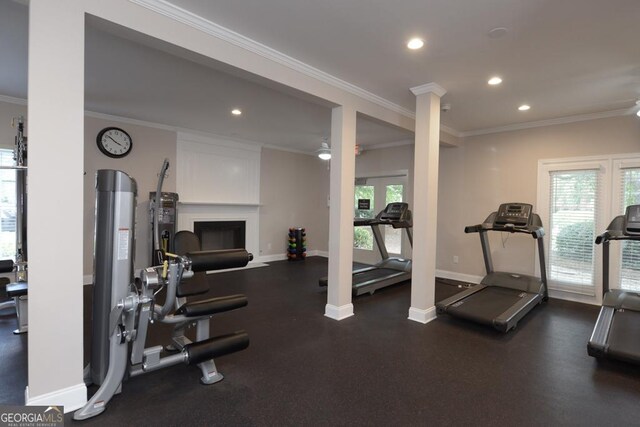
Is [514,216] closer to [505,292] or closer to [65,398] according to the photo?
[505,292]

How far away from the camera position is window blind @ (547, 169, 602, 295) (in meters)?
4.22

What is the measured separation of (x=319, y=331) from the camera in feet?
10.3

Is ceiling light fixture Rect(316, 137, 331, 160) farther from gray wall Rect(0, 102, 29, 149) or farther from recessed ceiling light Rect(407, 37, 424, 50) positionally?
gray wall Rect(0, 102, 29, 149)

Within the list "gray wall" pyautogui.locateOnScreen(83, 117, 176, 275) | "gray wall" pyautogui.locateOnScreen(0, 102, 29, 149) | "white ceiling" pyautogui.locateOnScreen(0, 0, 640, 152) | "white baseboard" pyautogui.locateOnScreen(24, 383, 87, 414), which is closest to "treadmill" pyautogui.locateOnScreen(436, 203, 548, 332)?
"white ceiling" pyautogui.locateOnScreen(0, 0, 640, 152)

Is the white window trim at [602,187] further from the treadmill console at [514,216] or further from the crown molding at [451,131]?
the crown molding at [451,131]

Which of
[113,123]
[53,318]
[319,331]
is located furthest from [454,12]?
[113,123]

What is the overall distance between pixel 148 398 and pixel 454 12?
321 cm

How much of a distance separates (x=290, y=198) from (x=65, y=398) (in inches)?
226

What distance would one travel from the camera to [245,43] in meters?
2.53

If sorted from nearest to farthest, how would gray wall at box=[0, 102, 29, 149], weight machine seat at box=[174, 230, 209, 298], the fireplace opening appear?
weight machine seat at box=[174, 230, 209, 298] < gray wall at box=[0, 102, 29, 149] < the fireplace opening

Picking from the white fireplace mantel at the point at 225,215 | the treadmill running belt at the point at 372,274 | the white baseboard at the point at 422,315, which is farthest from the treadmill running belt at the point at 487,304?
the white fireplace mantel at the point at 225,215

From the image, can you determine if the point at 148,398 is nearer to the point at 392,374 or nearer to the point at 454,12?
the point at 392,374

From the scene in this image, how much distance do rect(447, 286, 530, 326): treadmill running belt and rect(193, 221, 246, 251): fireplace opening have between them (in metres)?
4.25

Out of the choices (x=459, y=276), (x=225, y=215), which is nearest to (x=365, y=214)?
(x=459, y=276)
